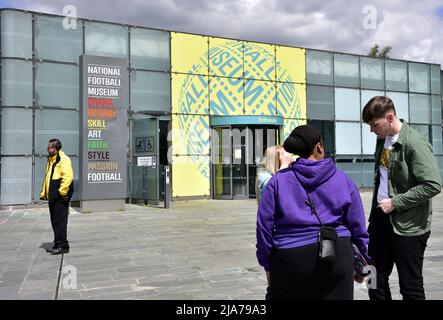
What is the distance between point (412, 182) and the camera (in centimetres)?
322

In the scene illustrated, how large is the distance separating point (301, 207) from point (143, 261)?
184 inches

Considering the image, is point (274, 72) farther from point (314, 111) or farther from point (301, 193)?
point (301, 193)

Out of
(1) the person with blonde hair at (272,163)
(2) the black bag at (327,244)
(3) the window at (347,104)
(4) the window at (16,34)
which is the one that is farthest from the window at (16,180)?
(2) the black bag at (327,244)

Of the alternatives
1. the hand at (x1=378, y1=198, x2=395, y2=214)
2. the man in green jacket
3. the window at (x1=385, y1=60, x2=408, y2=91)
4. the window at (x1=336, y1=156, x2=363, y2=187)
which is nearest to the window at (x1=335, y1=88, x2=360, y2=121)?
the window at (x1=336, y1=156, x2=363, y2=187)

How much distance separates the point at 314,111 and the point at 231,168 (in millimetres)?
5655

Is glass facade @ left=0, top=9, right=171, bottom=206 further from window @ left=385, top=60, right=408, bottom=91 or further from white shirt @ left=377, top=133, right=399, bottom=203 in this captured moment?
window @ left=385, top=60, right=408, bottom=91

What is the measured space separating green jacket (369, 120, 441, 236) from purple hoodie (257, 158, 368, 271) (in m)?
0.62

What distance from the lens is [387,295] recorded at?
3463 millimetres

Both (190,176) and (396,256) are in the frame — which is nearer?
(396,256)

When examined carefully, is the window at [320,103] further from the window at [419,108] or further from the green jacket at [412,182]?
the green jacket at [412,182]

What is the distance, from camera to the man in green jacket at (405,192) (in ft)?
10.3

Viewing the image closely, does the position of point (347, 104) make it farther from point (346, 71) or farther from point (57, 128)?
point (57, 128)

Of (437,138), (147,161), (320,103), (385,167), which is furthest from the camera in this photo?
(437,138)

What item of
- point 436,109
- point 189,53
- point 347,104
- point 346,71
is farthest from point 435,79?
point 189,53
